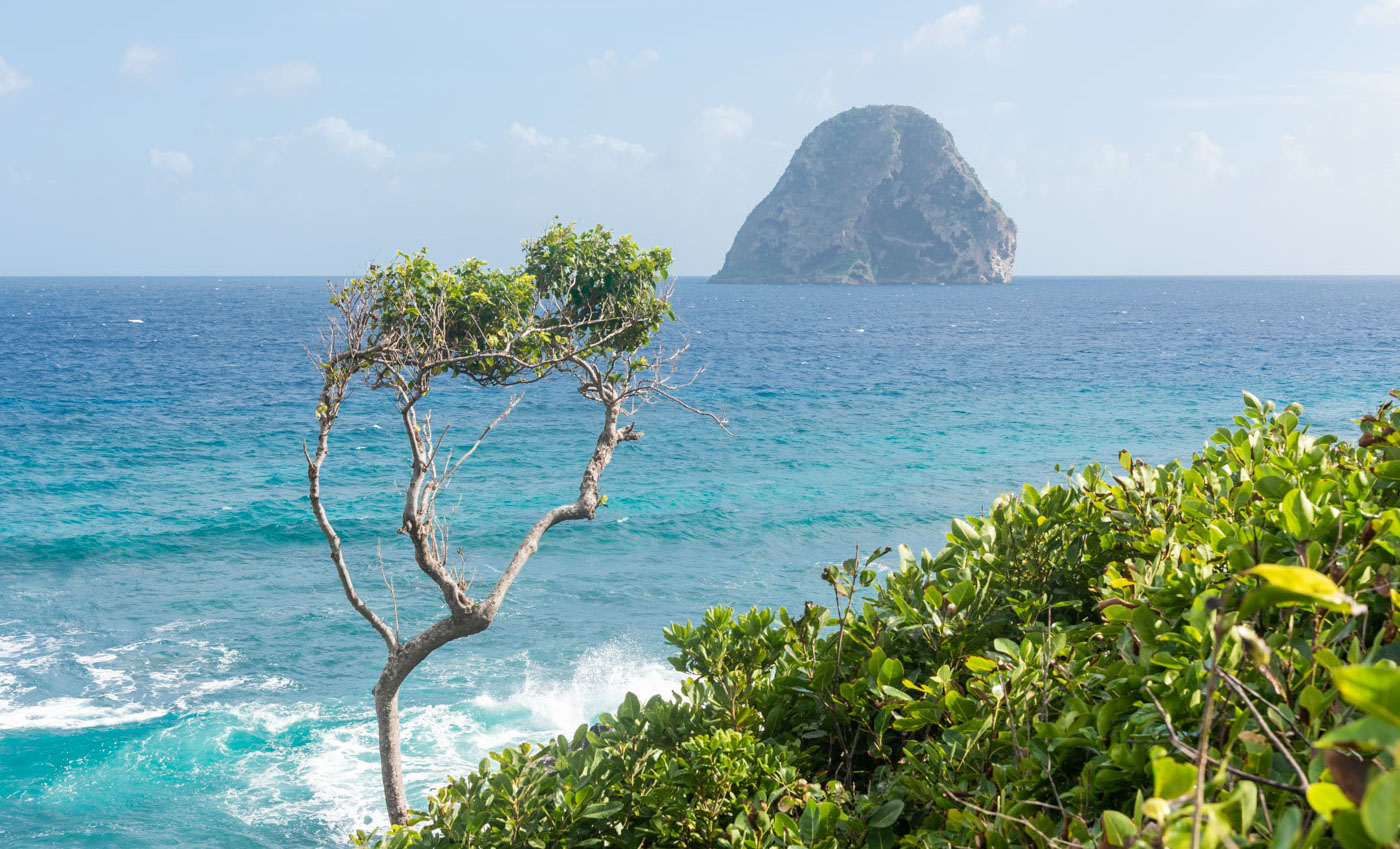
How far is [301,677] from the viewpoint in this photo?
18.4 metres

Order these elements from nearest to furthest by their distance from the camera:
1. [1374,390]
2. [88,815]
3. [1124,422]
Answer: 1. [88,815]
2. [1124,422]
3. [1374,390]

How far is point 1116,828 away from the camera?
5.19 ft

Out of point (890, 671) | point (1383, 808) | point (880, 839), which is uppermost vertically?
point (1383, 808)

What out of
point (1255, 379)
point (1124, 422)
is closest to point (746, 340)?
point (1255, 379)

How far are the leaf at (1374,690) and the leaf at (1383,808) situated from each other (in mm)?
108

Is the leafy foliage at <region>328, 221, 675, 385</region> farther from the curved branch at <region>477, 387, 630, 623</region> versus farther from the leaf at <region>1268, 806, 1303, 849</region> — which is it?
the leaf at <region>1268, 806, 1303, 849</region>

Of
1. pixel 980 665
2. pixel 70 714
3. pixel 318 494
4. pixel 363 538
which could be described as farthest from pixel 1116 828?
pixel 363 538

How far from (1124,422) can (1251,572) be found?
44.8 meters

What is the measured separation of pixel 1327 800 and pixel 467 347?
1179cm

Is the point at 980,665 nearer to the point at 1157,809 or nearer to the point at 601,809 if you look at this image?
the point at 601,809

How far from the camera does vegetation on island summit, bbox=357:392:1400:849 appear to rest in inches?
84.1

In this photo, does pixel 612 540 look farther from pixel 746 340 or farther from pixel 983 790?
pixel 746 340

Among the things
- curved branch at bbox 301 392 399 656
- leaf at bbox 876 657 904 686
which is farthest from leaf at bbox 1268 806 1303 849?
curved branch at bbox 301 392 399 656

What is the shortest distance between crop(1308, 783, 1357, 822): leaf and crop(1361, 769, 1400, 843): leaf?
0.70 ft
